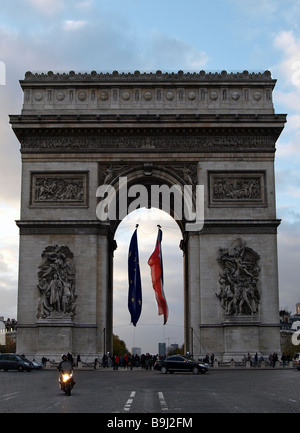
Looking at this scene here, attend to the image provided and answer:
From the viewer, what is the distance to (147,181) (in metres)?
47.1

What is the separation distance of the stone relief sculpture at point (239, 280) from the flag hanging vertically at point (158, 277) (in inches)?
201

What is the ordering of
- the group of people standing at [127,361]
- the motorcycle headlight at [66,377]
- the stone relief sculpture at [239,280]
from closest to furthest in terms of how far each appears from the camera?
the motorcycle headlight at [66,377]
the stone relief sculpture at [239,280]
the group of people standing at [127,361]

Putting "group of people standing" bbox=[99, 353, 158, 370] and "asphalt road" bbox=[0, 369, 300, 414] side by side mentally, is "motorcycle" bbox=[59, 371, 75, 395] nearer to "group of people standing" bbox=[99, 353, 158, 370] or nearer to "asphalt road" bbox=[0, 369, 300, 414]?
"asphalt road" bbox=[0, 369, 300, 414]

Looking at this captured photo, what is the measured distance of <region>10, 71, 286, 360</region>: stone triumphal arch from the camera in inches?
1700

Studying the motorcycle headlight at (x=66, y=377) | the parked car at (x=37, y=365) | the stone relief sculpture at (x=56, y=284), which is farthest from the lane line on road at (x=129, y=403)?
the stone relief sculpture at (x=56, y=284)

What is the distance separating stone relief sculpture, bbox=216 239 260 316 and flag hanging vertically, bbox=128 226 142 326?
5.85 meters

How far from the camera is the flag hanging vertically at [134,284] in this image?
46688mm

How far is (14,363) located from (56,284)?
5034mm

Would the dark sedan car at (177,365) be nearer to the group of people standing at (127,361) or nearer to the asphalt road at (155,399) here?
the group of people standing at (127,361)

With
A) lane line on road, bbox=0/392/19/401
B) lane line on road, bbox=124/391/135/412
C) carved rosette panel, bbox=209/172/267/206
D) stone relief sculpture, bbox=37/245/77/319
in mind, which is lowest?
lane line on road, bbox=124/391/135/412

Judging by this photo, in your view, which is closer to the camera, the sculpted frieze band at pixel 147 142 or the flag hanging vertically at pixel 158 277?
the sculpted frieze band at pixel 147 142

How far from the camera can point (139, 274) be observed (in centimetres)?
4772

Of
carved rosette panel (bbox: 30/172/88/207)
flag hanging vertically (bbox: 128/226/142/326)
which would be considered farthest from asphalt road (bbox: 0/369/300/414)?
flag hanging vertically (bbox: 128/226/142/326)
